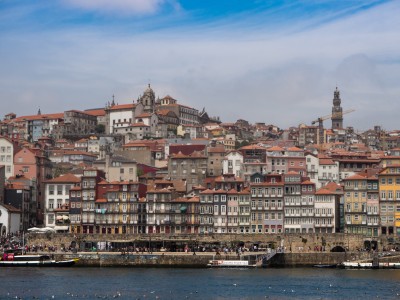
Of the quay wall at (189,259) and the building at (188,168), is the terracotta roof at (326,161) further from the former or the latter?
the quay wall at (189,259)

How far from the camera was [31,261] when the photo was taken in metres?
91.6

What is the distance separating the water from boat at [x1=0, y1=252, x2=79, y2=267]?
2699mm

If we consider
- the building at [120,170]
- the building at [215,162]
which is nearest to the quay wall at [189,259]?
the building at [120,170]

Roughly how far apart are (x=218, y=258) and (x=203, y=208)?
14.0 metres

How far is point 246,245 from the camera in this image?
321ft

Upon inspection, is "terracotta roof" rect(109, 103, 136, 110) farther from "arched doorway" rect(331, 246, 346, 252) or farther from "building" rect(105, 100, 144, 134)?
"arched doorway" rect(331, 246, 346, 252)

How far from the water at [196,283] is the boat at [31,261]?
2.70 metres

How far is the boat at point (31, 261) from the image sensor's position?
91.2 metres

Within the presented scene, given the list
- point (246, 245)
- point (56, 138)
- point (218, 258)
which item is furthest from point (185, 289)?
point (56, 138)

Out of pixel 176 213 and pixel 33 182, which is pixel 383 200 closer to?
pixel 176 213

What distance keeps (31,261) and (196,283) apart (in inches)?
953

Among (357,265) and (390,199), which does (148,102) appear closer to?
(390,199)

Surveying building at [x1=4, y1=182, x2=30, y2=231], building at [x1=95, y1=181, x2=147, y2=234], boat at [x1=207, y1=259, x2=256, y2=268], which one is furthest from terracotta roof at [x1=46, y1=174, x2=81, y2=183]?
boat at [x1=207, y1=259, x2=256, y2=268]

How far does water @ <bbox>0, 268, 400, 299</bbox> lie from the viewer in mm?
65500
